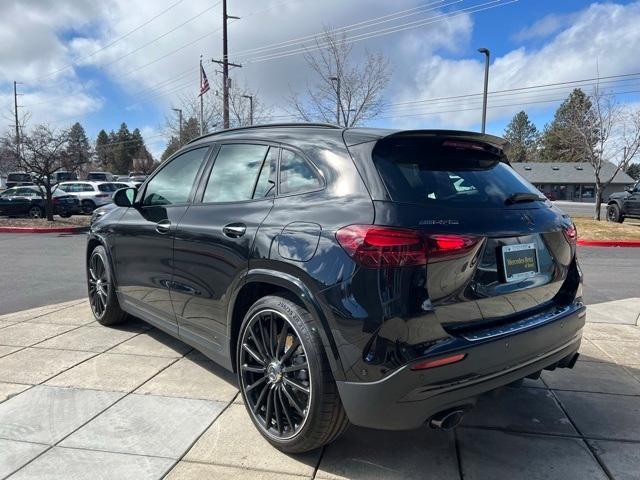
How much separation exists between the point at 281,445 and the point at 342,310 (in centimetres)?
97

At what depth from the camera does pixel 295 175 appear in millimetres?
3041

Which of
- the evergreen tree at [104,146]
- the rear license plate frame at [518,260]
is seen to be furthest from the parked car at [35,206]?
the evergreen tree at [104,146]

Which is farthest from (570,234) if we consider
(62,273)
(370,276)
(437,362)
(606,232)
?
(606,232)

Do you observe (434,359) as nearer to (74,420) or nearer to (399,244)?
(399,244)

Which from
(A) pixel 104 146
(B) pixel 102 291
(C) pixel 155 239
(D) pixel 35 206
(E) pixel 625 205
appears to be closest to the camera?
(C) pixel 155 239

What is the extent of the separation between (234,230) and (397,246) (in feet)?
3.87

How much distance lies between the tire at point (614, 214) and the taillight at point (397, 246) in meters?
21.2

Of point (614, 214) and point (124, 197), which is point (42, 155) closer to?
point (124, 197)

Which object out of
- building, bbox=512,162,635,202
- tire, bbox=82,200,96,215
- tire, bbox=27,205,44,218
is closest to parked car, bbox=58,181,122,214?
tire, bbox=82,200,96,215

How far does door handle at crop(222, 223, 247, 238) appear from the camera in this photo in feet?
10.2

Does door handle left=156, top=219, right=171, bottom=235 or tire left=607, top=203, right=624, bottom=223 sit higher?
door handle left=156, top=219, right=171, bottom=235

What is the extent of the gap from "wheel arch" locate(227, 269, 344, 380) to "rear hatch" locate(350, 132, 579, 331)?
0.50m

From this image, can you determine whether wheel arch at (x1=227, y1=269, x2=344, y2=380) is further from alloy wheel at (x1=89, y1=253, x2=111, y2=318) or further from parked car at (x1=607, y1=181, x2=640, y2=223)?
parked car at (x1=607, y1=181, x2=640, y2=223)

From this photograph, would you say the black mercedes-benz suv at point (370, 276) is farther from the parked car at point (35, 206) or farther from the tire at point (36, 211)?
the tire at point (36, 211)
